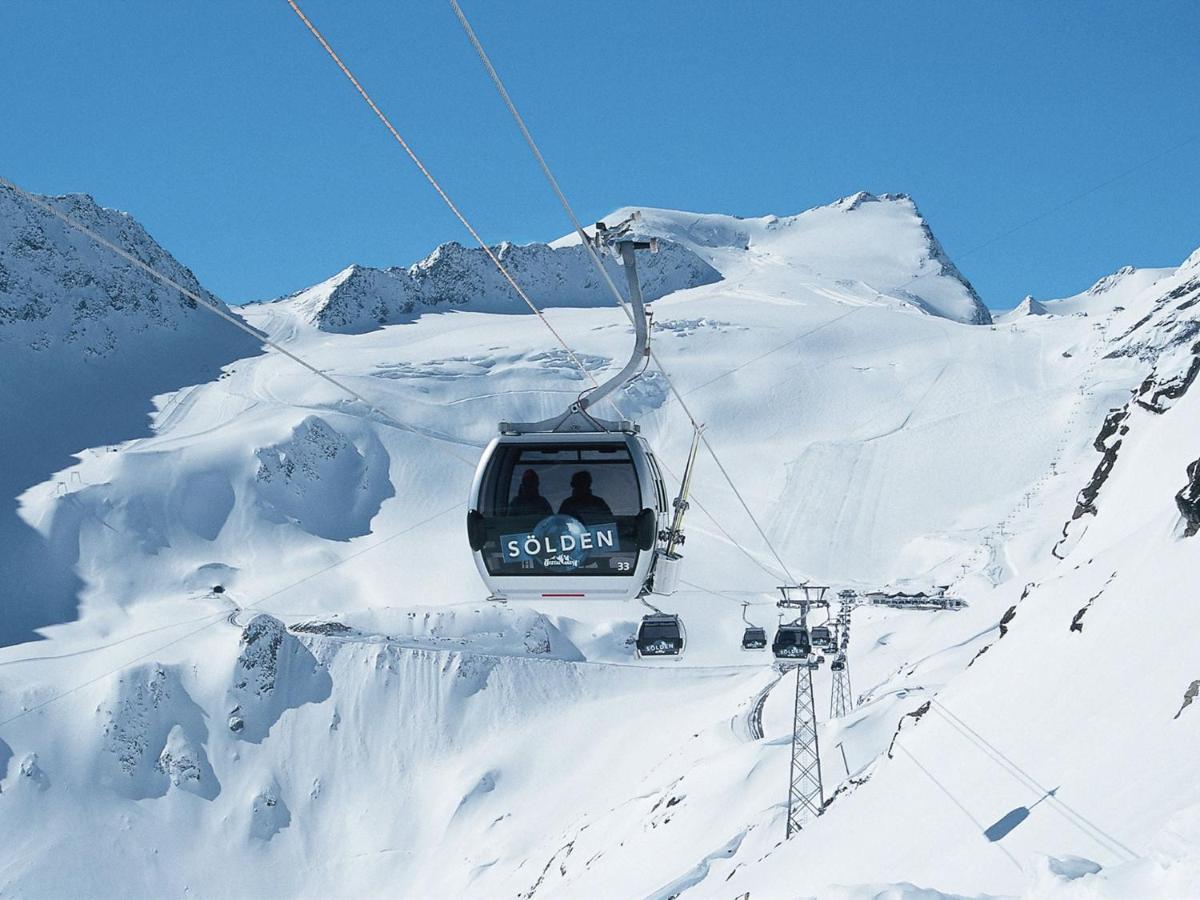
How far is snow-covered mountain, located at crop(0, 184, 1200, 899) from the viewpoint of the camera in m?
19.8

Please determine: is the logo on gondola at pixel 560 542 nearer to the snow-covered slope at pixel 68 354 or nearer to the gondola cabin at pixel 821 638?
the gondola cabin at pixel 821 638

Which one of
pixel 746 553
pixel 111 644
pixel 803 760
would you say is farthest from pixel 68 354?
pixel 803 760

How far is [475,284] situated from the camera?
184 meters

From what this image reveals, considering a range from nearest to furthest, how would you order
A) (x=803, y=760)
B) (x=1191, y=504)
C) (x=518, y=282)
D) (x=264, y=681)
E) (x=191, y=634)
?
(x=1191, y=504) → (x=803, y=760) → (x=264, y=681) → (x=191, y=634) → (x=518, y=282)

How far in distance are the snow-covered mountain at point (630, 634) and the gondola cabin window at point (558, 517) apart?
189 inches

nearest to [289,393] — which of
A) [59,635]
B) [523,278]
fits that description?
[59,635]

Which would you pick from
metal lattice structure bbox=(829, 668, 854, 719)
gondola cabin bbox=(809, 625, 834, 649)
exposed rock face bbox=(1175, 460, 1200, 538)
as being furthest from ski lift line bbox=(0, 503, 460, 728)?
exposed rock face bbox=(1175, 460, 1200, 538)

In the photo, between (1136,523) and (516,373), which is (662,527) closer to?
(1136,523)

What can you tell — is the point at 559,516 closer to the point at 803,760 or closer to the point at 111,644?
the point at 803,760

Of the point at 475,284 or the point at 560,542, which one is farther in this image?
the point at 475,284

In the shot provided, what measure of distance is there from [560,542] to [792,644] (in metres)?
12.8

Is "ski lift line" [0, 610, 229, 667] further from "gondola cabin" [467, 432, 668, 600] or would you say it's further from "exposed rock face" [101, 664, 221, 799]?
"gondola cabin" [467, 432, 668, 600]

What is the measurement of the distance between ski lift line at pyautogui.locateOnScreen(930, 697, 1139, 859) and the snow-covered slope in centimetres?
7118

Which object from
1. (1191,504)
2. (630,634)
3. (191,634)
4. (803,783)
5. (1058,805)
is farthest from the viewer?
(191,634)
